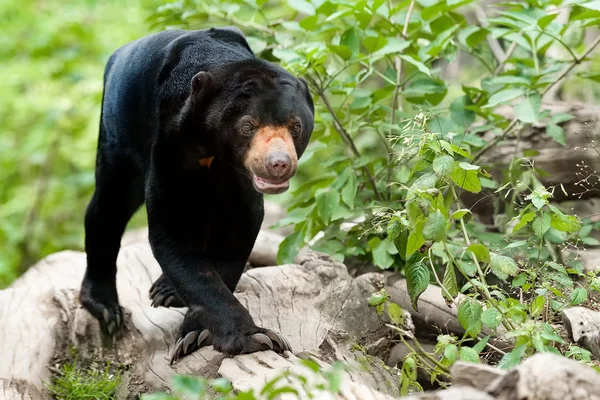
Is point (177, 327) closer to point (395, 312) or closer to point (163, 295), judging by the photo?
point (163, 295)

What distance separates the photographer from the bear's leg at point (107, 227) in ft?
15.2

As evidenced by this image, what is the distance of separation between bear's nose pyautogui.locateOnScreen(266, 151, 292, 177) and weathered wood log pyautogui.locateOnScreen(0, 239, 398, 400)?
822 mm

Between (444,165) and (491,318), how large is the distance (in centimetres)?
66

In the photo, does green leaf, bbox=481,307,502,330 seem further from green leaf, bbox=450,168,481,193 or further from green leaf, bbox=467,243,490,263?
green leaf, bbox=450,168,481,193

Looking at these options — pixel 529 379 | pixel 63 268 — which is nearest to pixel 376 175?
pixel 63 268

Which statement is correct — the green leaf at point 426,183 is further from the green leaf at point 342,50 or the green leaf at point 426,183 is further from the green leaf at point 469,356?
the green leaf at point 342,50

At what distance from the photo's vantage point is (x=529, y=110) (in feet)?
16.0

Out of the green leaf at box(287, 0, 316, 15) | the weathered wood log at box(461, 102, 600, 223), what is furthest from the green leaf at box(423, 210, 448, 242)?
the weathered wood log at box(461, 102, 600, 223)

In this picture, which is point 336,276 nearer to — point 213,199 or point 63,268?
point 213,199

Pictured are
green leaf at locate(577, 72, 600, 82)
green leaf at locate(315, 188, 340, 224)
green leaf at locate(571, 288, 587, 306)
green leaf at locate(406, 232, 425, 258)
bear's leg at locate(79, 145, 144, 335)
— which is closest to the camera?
green leaf at locate(406, 232, 425, 258)

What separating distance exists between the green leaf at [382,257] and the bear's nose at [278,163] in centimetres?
145

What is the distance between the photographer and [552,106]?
6121mm

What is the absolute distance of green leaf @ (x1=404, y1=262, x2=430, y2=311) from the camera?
348 centimetres

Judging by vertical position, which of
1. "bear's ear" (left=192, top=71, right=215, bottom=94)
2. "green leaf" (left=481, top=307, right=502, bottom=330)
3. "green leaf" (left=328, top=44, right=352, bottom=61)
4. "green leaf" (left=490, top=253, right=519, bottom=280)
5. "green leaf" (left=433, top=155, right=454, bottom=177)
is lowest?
"green leaf" (left=481, top=307, right=502, bottom=330)
